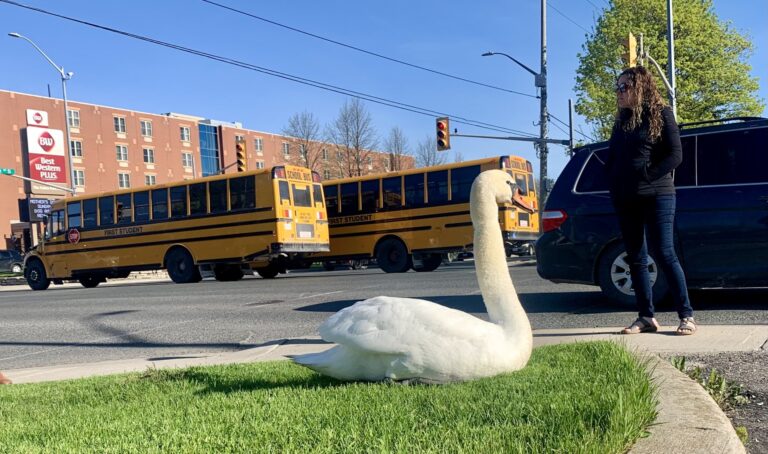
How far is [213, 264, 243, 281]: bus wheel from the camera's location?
18781 mm

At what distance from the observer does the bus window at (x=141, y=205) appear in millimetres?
18922

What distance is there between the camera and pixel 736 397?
9.77 feet

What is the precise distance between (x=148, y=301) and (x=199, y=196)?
679 centimetres

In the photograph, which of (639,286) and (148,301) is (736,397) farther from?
(148,301)

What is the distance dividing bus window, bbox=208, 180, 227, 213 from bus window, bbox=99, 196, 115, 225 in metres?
3.86

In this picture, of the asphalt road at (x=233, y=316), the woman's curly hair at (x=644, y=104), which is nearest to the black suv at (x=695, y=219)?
the asphalt road at (x=233, y=316)

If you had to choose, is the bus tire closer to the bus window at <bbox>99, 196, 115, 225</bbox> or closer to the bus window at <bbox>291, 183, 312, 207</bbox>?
the bus window at <bbox>99, 196, 115, 225</bbox>

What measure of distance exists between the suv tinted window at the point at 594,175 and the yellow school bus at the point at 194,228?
11.3m

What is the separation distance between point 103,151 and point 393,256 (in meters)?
44.2

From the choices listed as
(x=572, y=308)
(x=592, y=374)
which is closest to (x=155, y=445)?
(x=592, y=374)

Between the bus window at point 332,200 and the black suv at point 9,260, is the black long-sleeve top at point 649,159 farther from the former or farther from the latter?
the black suv at point 9,260

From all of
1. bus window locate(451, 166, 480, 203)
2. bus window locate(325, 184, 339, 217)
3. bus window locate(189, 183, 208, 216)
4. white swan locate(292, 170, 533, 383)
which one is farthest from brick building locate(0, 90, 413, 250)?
white swan locate(292, 170, 533, 383)

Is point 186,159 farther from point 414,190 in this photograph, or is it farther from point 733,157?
point 733,157

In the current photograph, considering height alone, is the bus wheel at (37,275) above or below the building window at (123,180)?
below
